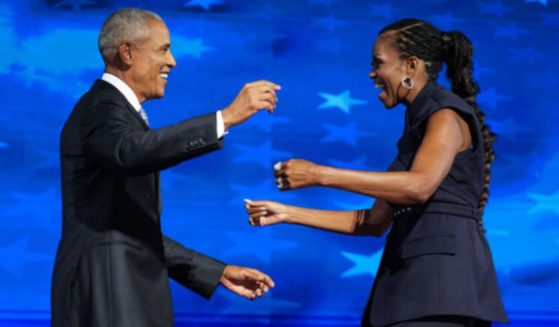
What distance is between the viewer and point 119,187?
76.4 inches

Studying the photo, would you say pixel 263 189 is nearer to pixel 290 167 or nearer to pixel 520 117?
pixel 520 117

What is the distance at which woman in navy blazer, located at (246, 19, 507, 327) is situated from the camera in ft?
6.31

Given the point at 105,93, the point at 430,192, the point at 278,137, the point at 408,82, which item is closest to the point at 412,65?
the point at 408,82

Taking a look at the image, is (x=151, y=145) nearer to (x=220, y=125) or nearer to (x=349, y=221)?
(x=220, y=125)

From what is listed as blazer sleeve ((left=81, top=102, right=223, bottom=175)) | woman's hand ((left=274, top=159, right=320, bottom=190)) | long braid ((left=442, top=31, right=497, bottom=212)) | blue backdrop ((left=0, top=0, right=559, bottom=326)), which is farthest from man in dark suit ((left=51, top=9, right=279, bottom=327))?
blue backdrop ((left=0, top=0, right=559, bottom=326))

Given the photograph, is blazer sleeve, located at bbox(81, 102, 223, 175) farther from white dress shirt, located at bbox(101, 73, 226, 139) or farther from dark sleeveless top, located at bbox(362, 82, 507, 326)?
dark sleeveless top, located at bbox(362, 82, 507, 326)

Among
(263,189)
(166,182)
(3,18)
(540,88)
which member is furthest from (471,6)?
(3,18)

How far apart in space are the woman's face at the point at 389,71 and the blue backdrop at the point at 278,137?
1.30m

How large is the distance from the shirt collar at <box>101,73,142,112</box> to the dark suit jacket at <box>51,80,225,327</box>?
2 centimetres

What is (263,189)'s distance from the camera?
11.4 feet

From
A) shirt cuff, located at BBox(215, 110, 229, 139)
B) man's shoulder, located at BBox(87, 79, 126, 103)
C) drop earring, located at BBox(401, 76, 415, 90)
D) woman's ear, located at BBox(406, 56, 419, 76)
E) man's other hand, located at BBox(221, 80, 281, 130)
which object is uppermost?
woman's ear, located at BBox(406, 56, 419, 76)

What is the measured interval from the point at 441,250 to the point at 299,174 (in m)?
0.34

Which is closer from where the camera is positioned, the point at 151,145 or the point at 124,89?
the point at 151,145

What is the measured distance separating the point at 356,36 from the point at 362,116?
0.98 ft
